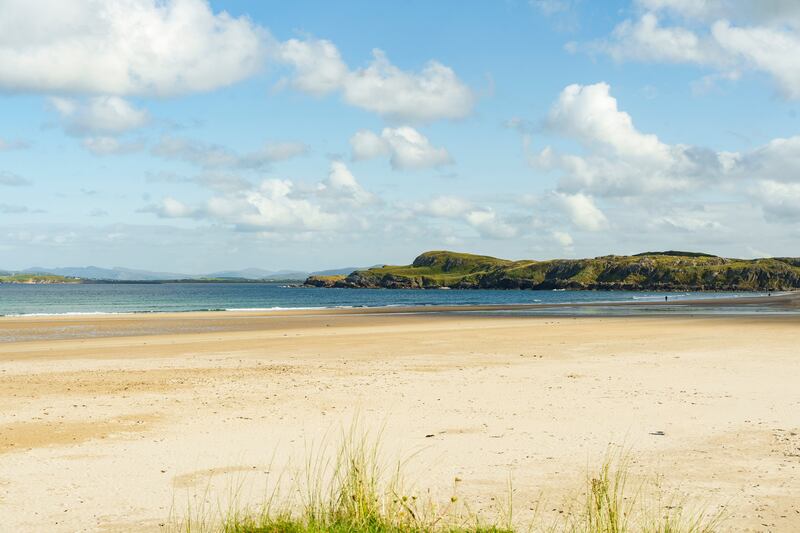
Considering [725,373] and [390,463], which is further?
[725,373]

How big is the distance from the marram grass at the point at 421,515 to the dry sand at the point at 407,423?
1.47ft

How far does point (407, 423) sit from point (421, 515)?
546 centimetres

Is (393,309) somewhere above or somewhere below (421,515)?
below

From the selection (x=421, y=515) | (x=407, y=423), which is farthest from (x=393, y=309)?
(x=421, y=515)

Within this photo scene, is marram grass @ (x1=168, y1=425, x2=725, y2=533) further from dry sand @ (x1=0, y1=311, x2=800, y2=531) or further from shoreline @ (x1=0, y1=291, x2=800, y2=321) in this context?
shoreline @ (x1=0, y1=291, x2=800, y2=321)

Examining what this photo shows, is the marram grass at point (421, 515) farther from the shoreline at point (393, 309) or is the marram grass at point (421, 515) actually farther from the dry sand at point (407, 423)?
the shoreline at point (393, 309)

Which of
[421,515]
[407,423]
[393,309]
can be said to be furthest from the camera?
[393,309]

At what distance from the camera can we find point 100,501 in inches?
352

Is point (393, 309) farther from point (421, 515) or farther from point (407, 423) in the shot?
point (421, 515)

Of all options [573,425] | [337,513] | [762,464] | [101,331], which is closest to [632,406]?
[573,425]

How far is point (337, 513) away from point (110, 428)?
805 centimetres

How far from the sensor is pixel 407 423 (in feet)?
44.4

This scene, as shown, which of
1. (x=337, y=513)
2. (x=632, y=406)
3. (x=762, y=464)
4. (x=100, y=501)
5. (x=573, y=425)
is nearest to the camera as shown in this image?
(x=337, y=513)

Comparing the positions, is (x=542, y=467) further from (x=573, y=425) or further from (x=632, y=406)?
(x=632, y=406)
